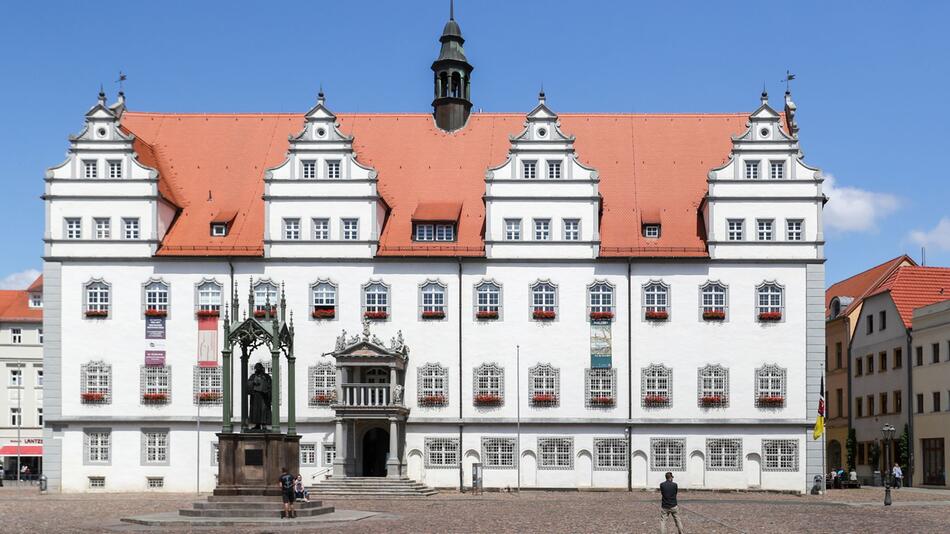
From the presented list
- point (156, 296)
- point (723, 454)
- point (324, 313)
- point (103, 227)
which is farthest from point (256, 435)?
point (723, 454)

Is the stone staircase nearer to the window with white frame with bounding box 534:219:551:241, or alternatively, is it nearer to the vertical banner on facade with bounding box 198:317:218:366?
the vertical banner on facade with bounding box 198:317:218:366

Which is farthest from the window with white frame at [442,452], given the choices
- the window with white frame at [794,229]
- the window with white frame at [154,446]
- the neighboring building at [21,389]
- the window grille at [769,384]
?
the neighboring building at [21,389]

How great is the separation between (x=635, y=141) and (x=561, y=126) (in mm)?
3582

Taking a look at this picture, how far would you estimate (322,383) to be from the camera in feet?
193

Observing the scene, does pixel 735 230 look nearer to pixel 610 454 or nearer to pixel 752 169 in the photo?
pixel 752 169

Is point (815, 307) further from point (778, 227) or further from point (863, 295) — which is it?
point (863, 295)

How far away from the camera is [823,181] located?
5906 cm

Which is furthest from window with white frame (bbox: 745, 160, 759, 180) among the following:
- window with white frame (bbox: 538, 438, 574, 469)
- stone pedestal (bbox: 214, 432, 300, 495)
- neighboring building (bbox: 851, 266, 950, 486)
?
stone pedestal (bbox: 214, 432, 300, 495)

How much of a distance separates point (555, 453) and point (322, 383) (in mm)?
10480

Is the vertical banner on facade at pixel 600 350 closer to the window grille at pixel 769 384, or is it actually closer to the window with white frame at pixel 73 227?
the window grille at pixel 769 384

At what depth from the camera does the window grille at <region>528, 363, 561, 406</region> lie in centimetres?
5872

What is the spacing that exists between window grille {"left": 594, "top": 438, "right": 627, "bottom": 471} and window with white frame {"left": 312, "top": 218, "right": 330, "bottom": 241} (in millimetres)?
14674

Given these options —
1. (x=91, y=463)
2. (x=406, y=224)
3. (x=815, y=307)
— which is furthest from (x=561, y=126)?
(x=91, y=463)

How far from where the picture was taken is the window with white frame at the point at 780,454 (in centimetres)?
5825
